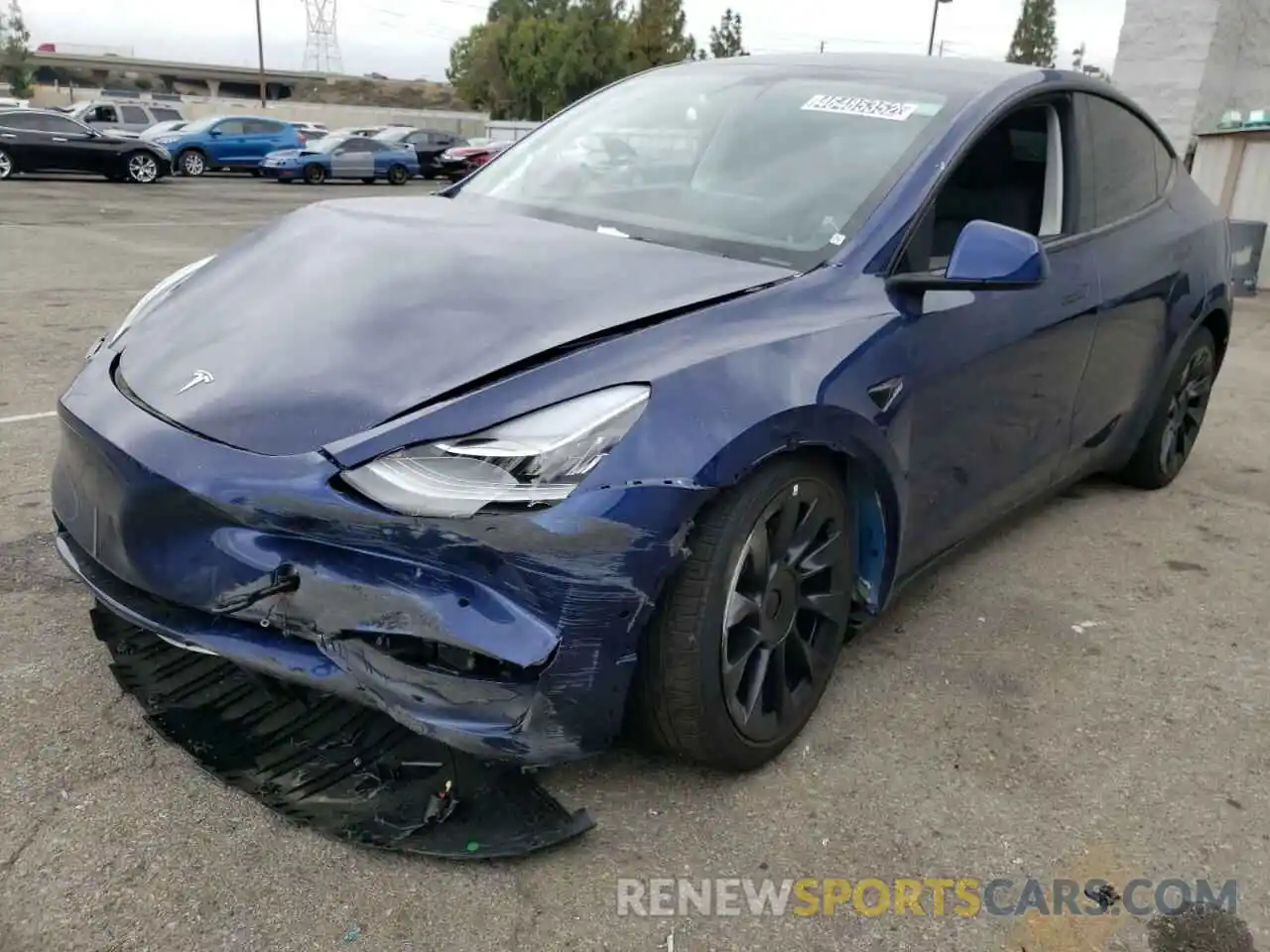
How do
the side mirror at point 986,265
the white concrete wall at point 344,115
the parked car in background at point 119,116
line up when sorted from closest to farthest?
the side mirror at point 986,265
the parked car in background at point 119,116
the white concrete wall at point 344,115

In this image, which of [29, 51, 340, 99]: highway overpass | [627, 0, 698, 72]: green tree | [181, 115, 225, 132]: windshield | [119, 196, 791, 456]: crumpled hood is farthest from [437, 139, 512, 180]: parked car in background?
[29, 51, 340, 99]: highway overpass

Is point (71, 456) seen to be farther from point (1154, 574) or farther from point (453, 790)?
point (1154, 574)

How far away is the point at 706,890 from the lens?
85.5 inches

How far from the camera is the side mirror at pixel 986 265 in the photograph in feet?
8.73

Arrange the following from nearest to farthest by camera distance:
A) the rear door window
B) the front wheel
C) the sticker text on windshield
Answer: the sticker text on windshield
the rear door window
the front wheel

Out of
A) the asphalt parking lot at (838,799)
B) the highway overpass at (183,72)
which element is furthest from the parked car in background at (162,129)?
the highway overpass at (183,72)

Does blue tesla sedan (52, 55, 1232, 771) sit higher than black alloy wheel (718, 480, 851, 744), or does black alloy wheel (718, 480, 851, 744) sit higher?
blue tesla sedan (52, 55, 1232, 771)

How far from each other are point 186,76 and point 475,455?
125m

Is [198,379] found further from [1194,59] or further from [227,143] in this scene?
[227,143]

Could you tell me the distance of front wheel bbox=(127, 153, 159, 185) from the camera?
22.1 m

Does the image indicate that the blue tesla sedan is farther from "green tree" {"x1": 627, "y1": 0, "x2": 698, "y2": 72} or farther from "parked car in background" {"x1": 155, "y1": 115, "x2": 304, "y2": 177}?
"green tree" {"x1": 627, "y1": 0, "x2": 698, "y2": 72}

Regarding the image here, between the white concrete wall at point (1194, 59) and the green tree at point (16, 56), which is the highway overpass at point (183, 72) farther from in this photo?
the white concrete wall at point (1194, 59)

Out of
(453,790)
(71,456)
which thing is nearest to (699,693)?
(453,790)

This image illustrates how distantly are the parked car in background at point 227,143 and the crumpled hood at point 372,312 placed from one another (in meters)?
26.7
